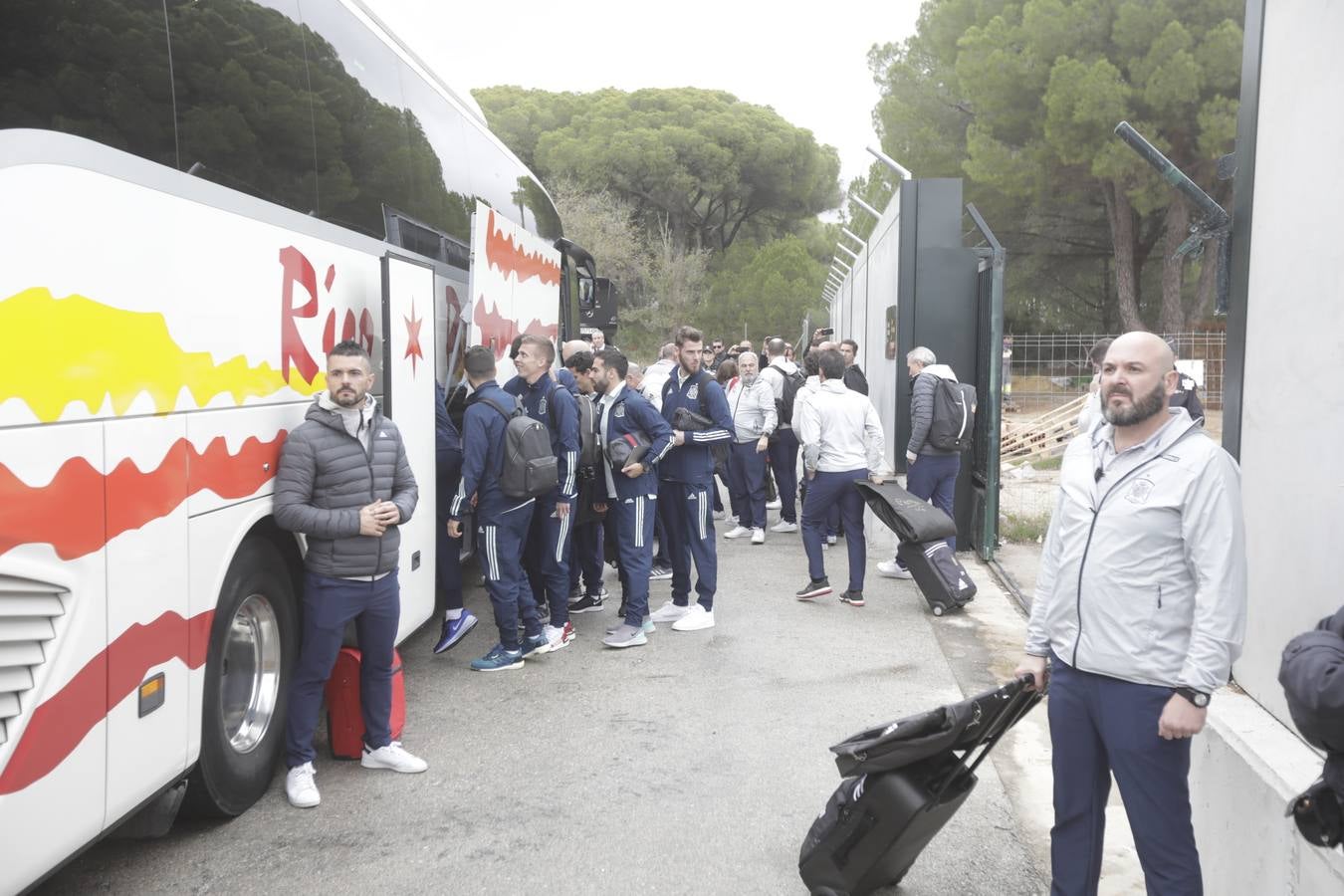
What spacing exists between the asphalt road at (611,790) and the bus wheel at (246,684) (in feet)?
0.54

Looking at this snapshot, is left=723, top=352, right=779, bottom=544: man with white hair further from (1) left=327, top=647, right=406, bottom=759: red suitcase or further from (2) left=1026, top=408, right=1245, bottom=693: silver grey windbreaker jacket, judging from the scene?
(2) left=1026, top=408, right=1245, bottom=693: silver grey windbreaker jacket

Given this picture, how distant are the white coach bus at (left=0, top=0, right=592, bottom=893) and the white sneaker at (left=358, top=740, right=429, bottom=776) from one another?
0.40 meters

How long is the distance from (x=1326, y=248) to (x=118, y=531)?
11.9ft

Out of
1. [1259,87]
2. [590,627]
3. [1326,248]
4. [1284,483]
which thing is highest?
[1259,87]

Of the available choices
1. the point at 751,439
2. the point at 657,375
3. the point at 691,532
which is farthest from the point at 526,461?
the point at 751,439

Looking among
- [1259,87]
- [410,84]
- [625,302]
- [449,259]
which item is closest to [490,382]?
[449,259]

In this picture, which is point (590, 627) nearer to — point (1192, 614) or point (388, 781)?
point (388, 781)

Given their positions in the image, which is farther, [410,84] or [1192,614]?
[410,84]

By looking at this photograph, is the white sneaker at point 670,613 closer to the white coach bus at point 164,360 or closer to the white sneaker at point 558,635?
the white sneaker at point 558,635

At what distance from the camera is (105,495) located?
10.3 feet

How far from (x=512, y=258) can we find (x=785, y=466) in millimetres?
4334

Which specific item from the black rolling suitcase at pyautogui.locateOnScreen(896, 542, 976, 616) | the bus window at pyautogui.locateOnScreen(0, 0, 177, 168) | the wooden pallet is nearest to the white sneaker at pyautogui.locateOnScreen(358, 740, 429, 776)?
the bus window at pyautogui.locateOnScreen(0, 0, 177, 168)

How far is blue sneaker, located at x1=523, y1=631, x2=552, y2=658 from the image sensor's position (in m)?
6.70

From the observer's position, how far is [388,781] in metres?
4.73
